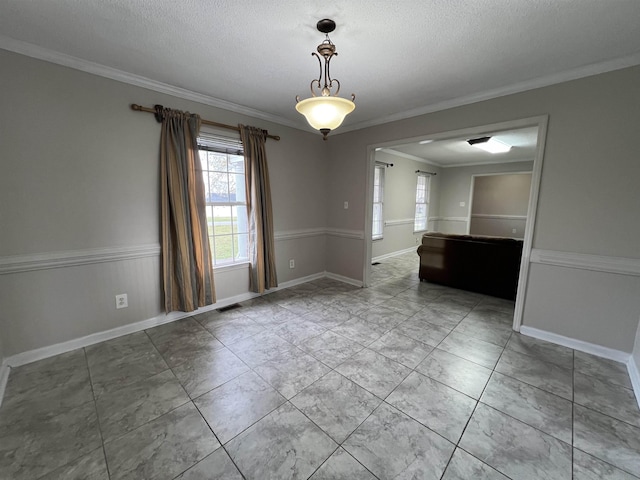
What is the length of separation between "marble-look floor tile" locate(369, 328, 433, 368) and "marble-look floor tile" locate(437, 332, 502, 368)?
0.20 meters

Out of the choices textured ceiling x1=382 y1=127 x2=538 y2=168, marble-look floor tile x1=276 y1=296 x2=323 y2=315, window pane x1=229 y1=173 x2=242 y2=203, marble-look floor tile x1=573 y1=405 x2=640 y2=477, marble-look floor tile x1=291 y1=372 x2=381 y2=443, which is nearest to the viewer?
marble-look floor tile x1=573 y1=405 x2=640 y2=477

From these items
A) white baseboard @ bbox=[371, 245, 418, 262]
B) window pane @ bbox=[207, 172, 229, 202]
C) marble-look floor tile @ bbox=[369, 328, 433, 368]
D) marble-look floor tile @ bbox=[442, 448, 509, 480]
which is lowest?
marble-look floor tile @ bbox=[442, 448, 509, 480]

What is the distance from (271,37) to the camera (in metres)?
1.85

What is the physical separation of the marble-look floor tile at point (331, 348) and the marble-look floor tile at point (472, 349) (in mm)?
837

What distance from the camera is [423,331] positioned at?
2688mm

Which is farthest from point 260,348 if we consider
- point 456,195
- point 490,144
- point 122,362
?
point 456,195

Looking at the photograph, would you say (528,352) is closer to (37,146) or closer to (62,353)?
(62,353)

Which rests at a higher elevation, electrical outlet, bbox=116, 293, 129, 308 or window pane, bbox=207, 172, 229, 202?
window pane, bbox=207, 172, 229, 202

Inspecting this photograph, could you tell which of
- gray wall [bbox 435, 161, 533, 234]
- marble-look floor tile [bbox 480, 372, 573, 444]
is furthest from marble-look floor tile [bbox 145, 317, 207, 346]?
gray wall [bbox 435, 161, 533, 234]

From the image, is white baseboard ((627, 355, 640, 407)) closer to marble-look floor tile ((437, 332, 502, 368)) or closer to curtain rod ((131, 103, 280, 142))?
marble-look floor tile ((437, 332, 502, 368))

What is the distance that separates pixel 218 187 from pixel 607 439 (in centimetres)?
384

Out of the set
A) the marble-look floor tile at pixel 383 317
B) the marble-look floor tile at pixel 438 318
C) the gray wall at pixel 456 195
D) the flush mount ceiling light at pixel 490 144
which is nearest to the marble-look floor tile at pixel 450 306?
the marble-look floor tile at pixel 438 318

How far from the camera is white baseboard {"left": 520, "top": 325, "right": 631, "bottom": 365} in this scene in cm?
223

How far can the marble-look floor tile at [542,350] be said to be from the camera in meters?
2.23
